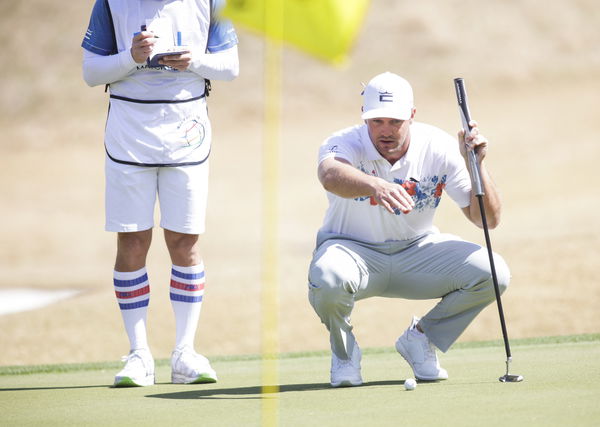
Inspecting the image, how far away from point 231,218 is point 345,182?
20.0 m

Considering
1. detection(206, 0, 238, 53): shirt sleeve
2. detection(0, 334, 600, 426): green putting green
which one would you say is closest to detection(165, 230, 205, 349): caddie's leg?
detection(0, 334, 600, 426): green putting green

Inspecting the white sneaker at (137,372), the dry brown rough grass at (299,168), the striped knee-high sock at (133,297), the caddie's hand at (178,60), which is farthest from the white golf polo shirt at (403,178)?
the dry brown rough grass at (299,168)

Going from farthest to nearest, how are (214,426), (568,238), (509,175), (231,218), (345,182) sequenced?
(509,175), (231,218), (568,238), (345,182), (214,426)

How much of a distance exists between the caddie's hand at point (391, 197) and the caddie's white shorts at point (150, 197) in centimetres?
98

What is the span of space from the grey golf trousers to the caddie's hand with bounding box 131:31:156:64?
119 cm

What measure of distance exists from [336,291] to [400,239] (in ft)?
1.76

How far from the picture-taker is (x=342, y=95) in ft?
108

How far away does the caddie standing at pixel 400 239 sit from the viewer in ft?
18.2

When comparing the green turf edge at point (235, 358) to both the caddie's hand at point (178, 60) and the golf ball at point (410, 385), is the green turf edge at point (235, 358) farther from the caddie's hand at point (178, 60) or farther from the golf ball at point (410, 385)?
the caddie's hand at point (178, 60)

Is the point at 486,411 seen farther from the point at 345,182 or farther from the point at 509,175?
the point at 509,175

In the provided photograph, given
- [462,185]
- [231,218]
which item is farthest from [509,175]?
[462,185]

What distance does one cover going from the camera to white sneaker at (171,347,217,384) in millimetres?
5777

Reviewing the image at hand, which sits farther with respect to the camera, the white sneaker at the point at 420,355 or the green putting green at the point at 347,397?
the white sneaker at the point at 420,355

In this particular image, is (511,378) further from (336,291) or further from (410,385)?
(336,291)
